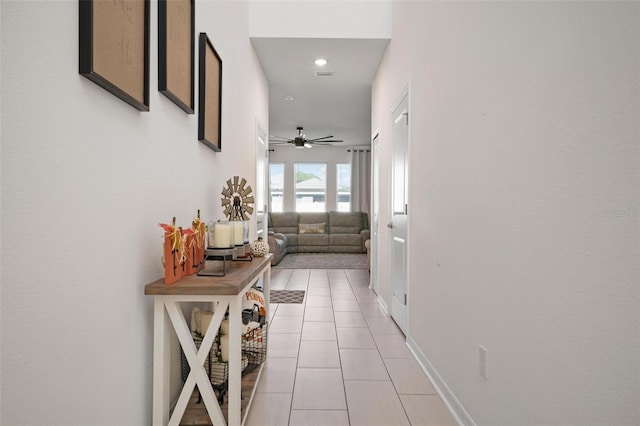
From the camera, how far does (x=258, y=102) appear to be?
4.34 meters

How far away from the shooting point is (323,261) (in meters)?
8.15

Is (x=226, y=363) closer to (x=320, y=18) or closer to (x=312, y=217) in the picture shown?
(x=320, y=18)

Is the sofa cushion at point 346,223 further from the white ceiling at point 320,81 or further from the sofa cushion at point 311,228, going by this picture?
the white ceiling at point 320,81

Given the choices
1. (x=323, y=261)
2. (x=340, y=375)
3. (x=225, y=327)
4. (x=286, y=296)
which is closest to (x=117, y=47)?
(x=225, y=327)

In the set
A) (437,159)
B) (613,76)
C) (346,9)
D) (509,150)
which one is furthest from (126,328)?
(346,9)

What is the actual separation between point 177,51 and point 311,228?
8.21 m

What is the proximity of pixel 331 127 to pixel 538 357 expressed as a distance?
742 cm

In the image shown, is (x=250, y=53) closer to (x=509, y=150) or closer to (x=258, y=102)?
(x=258, y=102)

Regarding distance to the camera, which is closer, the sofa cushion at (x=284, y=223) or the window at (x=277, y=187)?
the sofa cushion at (x=284, y=223)

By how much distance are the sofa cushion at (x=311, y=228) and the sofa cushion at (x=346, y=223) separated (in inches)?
10.3

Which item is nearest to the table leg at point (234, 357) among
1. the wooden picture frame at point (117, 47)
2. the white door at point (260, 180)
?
the wooden picture frame at point (117, 47)

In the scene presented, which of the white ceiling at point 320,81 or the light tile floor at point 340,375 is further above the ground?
the white ceiling at point 320,81

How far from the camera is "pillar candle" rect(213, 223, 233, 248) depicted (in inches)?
66.3

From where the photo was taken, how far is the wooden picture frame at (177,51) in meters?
1.59
